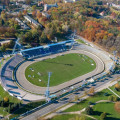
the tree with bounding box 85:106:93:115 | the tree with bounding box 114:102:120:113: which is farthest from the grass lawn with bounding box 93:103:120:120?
the tree with bounding box 85:106:93:115

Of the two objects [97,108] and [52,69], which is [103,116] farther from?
[52,69]

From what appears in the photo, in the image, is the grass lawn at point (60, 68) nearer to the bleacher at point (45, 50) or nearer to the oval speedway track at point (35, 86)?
the oval speedway track at point (35, 86)

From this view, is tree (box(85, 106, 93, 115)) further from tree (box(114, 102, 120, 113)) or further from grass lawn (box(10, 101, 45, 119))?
grass lawn (box(10, 101, 45, 119))

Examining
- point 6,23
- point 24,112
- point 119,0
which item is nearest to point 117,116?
point 24,112

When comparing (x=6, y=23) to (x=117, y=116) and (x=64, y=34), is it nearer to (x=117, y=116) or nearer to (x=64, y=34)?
(x=64, y=34)

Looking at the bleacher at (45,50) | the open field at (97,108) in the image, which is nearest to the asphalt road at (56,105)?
the open field at (97,108)

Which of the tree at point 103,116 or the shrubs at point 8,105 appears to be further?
the shrubs at point 8,105
